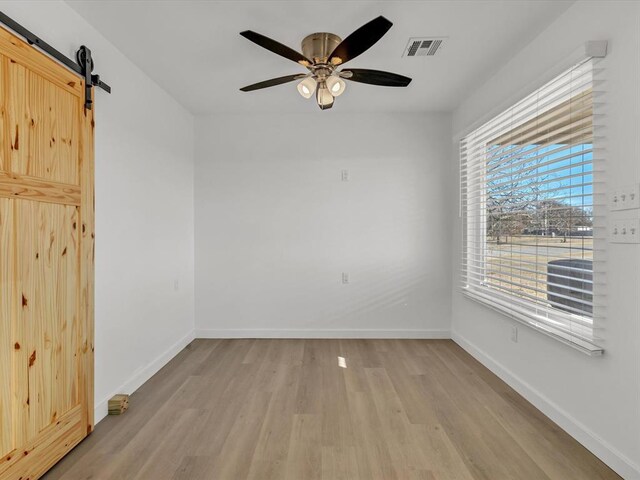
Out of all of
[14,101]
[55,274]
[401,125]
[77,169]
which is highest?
[401,125]

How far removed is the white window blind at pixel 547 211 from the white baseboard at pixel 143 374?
2.91 meters

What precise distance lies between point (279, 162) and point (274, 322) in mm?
1811

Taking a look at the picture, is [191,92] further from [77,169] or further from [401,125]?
[401,125]

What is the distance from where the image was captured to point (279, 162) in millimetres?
4211

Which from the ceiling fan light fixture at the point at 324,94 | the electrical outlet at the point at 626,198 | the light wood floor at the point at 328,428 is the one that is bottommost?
the light wood floor at the point at 328,428

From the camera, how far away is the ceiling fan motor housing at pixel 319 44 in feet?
7.84

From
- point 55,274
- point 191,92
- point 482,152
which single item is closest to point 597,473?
point 482,152

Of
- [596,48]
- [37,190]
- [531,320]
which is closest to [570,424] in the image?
[531,320]

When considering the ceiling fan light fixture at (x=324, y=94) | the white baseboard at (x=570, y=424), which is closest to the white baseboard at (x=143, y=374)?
the ceiling fan light fixture at (x=324, y=94)

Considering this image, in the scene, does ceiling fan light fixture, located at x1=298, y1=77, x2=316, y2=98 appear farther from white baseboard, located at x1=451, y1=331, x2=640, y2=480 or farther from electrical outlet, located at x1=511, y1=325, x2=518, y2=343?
white baseboard, located at x1=451, y1=331, x2=640, y2=480

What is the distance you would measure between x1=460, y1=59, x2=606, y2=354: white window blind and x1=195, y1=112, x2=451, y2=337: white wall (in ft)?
2.54

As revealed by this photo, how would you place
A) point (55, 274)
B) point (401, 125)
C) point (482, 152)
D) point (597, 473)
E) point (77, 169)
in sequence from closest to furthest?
point (597, 473) → point (55, 274) → point (77, 169) → point (482, 152) → point (401, 125)

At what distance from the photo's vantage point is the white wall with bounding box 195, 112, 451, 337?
165 inches

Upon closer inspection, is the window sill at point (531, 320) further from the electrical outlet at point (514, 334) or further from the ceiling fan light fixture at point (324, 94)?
the ceiling fan light fixture at point (324, 94)
